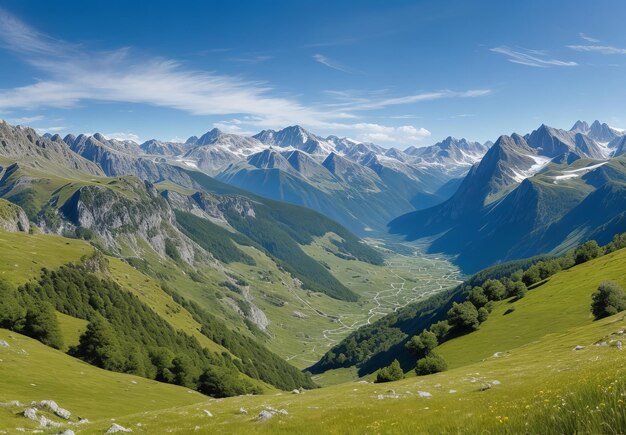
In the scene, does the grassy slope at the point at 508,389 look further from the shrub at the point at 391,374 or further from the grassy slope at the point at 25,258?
the grassy slope at the point at 25,258

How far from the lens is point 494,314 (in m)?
Result: 134

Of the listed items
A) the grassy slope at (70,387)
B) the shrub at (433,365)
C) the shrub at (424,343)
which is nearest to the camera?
the grassy slope at (70,387)

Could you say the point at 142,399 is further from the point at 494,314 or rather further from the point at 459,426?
the point at 494,314

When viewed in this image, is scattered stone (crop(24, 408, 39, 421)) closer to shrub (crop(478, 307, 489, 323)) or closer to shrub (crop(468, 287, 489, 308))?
shrub (crop(478, 307, 489, 323))

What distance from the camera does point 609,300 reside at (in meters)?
83.9

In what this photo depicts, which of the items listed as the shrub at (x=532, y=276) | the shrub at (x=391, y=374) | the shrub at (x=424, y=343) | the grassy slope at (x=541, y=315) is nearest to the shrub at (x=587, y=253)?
the shrub at (x=532, y=276)

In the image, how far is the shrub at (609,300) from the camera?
82.6 m

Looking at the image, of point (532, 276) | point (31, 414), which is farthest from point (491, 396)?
point (532, 276)

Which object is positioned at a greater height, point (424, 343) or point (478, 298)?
point (478, 298)

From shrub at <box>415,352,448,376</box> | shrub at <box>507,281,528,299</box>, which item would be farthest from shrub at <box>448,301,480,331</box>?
shrub at <box>415,352,448,376</box>

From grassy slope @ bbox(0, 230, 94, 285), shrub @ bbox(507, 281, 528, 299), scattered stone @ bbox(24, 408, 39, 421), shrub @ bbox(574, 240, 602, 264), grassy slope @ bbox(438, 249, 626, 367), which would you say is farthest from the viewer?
grassy slope @ bbox(0, 230, 94, 285)

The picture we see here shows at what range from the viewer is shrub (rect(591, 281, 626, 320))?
8262 cm

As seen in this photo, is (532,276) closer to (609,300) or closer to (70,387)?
(609,300)

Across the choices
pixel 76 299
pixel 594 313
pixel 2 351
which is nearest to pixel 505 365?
pixel 594 313
